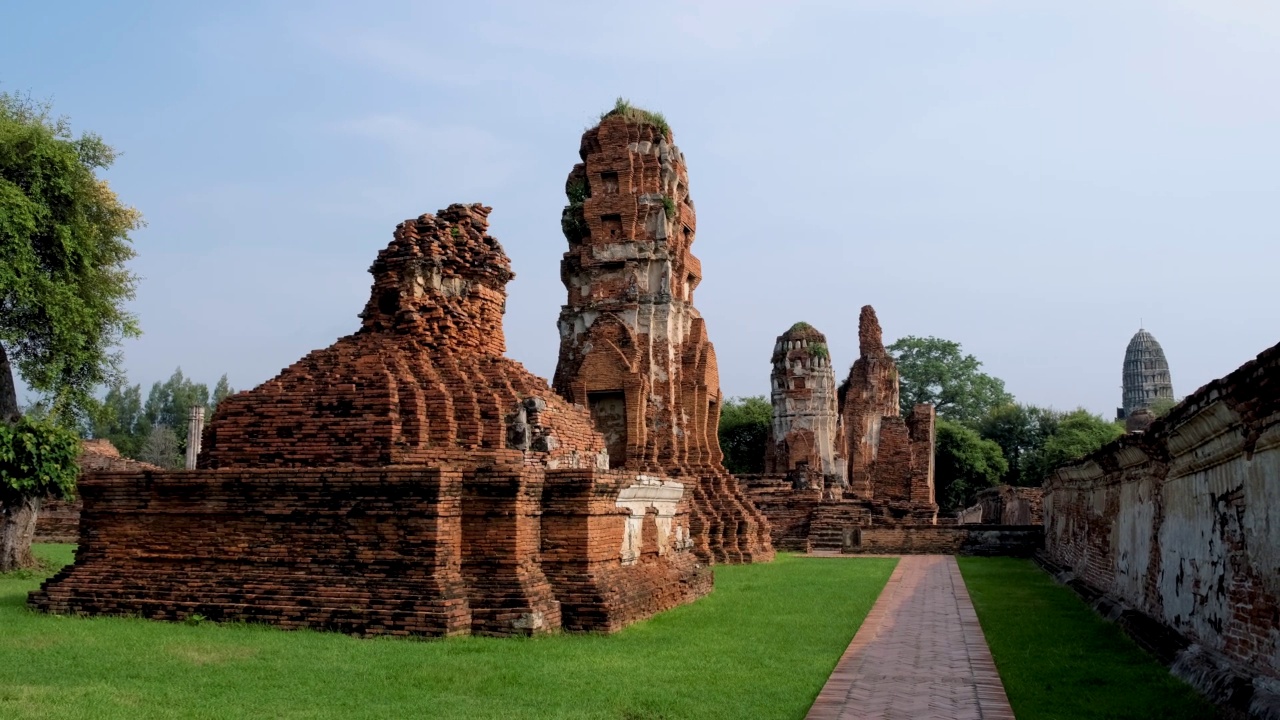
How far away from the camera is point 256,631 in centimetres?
795

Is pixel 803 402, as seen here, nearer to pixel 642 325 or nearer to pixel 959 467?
pixel 642 325

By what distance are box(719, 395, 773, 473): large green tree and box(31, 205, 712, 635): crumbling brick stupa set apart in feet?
135

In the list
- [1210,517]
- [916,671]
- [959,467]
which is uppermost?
[959,467]

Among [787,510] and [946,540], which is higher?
[787,510]

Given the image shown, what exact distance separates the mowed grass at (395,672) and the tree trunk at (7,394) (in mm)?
7240

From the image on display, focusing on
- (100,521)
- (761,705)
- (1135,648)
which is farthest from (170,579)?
→ (1135,648)

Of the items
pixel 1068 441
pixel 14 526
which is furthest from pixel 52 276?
pixel 1068 441

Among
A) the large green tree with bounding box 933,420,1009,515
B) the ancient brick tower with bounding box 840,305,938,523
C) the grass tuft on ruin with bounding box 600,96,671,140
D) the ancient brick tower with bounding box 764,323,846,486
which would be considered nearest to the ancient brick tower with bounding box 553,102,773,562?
the grass tuft on ruin with bounding box 600,96,671,140

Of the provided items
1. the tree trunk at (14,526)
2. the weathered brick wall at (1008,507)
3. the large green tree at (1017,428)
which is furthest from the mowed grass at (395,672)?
the large green tree at (1017,428)

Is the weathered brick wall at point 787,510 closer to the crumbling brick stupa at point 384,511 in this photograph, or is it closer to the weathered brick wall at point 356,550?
the crumbling brick stupa at point 384,511

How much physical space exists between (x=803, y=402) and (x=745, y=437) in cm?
1788

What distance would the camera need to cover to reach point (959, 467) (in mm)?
48188

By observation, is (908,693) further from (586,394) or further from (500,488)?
(586,394)

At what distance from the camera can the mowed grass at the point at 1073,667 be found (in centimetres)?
600
